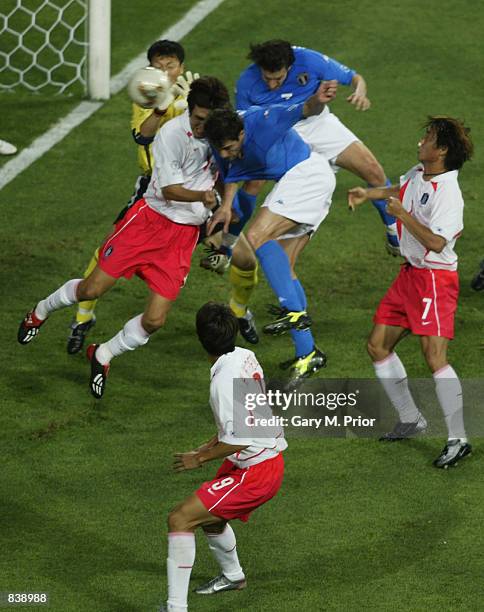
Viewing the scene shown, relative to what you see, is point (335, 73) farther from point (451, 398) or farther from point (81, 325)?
point (451, 398)

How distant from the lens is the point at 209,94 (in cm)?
841

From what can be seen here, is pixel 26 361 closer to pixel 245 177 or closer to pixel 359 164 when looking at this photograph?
pixel 245 177

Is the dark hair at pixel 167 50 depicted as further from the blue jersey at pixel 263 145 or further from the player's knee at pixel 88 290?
the player's knee at pixel 88 290

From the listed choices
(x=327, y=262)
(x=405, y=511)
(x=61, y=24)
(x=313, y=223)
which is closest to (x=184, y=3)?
(x=61, y=24)

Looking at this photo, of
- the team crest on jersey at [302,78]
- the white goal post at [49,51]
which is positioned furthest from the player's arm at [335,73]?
the white goal post at [49,51]

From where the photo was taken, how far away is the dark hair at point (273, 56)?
373 inches

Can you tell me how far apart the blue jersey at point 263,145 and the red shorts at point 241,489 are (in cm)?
266

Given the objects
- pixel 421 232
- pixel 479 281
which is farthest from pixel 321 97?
pixel 479 281

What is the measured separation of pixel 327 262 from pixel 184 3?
5.69m

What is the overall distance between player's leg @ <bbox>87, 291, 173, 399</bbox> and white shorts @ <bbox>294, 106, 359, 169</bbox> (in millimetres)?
2161

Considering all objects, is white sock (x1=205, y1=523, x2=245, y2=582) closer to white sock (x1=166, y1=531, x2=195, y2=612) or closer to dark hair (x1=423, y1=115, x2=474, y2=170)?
white sock (x1=166, y1=531, x2=195, y2=612)

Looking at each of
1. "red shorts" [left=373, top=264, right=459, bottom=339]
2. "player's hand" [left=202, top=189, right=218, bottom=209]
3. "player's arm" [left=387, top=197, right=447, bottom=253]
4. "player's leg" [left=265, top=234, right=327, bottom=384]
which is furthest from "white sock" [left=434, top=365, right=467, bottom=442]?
"player's hand" [left=202, top=189, right=218, bottom=209]

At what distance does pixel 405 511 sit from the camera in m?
7.60

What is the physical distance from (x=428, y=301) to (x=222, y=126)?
A: 4.95ft
